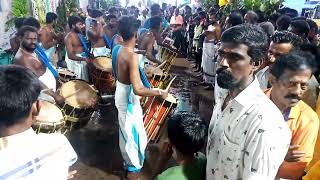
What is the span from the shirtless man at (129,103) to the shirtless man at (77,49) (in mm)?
2303

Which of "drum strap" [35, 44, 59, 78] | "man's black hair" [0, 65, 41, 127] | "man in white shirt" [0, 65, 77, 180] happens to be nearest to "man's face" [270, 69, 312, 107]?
"man in white shirt" [0, 65, 77, 180]

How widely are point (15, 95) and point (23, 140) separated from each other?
21cm

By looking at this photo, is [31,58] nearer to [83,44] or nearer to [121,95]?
[121,95]

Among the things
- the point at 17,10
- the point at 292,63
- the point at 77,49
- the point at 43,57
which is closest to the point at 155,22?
the point at 77,49

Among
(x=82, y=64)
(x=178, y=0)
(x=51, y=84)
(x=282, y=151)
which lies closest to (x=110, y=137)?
(x=51, y=84)

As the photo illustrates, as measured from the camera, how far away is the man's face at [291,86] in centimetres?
200

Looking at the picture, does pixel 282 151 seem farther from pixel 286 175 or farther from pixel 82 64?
pixel 82 64

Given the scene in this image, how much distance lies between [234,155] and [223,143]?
0.09m

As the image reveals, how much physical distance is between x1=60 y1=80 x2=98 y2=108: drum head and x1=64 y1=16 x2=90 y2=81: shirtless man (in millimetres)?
1783

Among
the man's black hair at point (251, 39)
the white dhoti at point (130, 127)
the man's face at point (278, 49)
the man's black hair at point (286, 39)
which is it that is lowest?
the white dhoti at point (130, 127)

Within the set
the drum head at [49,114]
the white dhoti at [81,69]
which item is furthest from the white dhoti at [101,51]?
the drum head at [49,114]

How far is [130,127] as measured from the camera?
3.64 metres

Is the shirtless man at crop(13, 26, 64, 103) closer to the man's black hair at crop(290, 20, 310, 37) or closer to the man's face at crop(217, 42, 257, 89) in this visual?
the man's face at crop(217, 42, 257, 89)

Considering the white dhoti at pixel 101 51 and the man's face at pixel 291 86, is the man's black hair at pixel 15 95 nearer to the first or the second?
the man's face at pixel 291 86
